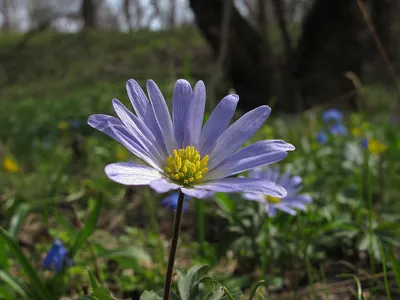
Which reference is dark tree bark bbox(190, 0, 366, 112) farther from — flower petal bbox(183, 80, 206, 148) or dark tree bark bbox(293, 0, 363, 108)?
flower petal bbox(183, 80, 206, 148)

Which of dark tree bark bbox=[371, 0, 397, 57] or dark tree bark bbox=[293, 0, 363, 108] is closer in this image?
dark tree bark bbox=[293, 0, 363, 108]

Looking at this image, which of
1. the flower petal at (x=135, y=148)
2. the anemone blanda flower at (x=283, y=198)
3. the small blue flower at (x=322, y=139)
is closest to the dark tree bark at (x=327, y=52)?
the small blue flower at (x=322, y=139)

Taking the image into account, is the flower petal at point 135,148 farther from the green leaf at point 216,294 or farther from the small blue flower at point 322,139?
the small blue flower at point 322,139

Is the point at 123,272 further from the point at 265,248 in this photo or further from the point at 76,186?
the point at 76,186

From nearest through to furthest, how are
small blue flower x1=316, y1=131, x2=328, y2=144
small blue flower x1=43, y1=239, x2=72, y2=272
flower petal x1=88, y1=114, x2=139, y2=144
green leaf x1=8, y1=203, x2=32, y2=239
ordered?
flower petal x1=88, y1=114, x2=139, y2=144 < small blue flower x1=43, y1=239, x2=72, y2=272 < green leaf x1=8, y1=203, x2=32, y2=239 < small blue flower x1=316, y1=131, x2=328, y2=144

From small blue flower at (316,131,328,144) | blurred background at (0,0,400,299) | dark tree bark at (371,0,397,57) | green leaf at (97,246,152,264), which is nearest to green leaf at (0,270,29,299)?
blurred background at (0,0,400,299)

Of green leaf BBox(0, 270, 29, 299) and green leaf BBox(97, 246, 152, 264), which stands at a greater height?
green leaf BBox(0, 270, 29, 299)

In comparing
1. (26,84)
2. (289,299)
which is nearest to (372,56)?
(289,299)
